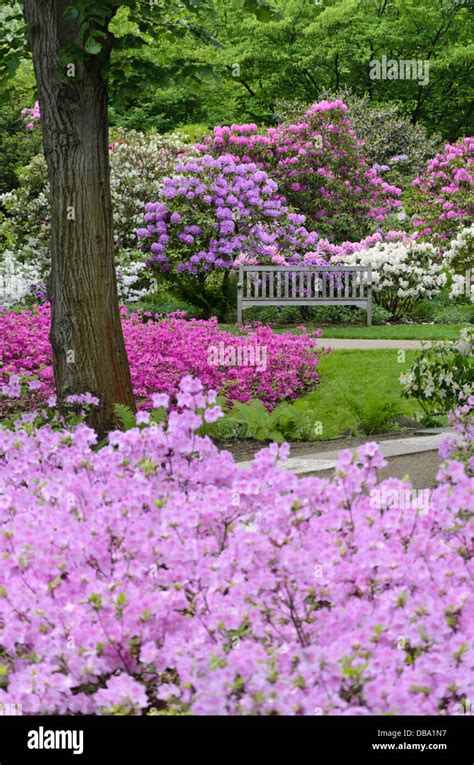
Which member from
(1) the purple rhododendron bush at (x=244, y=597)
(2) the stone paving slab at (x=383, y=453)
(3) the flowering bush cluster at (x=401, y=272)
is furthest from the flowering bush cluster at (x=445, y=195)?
(1) the purple rhododendron bush at (x=244, y=597)

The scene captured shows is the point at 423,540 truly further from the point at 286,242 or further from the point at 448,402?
the point at 286,242

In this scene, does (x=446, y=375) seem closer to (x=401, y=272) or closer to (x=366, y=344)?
(x=366, y=344)

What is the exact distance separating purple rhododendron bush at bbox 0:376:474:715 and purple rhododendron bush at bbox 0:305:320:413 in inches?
232

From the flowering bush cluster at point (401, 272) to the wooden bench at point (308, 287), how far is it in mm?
388

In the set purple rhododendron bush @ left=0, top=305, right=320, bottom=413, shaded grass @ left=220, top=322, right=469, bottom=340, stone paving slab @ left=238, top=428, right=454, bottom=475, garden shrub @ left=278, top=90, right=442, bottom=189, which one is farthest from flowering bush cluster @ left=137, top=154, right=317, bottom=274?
garden shrub @ left=278, top=90, right=442, bottom=189

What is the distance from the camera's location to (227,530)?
2686mm

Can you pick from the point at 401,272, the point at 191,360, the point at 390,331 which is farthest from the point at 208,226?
the point at 191,360

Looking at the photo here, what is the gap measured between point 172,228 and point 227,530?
14.1m

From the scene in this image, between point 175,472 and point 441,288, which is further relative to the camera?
point 441,288

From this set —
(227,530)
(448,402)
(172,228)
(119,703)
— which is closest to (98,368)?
(448,402)

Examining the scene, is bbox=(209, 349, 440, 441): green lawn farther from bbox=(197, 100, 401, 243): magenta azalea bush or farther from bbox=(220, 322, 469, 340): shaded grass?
bbox=(197, 100, 401, 243): magenta azalea bush

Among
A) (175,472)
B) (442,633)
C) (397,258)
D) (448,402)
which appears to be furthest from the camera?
(397,258)

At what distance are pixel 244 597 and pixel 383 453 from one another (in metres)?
4.12

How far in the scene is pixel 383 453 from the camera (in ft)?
20.6
